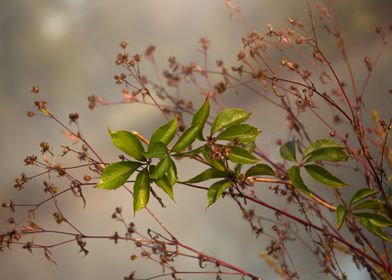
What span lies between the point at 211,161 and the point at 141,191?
12 centimetres

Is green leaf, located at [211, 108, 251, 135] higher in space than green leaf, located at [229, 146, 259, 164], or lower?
higher

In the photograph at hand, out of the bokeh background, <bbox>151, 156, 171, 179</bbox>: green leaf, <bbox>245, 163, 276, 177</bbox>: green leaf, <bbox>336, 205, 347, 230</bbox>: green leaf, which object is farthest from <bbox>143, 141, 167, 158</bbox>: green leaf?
the bokeh background

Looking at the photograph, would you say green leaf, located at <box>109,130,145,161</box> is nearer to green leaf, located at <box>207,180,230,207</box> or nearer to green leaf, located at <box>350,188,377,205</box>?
green leaf, located at <box>207,180,230,207</box>

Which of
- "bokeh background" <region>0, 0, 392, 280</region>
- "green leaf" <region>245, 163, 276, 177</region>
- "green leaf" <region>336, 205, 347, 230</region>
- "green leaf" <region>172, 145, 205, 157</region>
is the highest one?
"bokeh background" <region>0, 0, 392, 280</region>

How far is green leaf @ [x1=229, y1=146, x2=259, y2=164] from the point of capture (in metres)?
0.65

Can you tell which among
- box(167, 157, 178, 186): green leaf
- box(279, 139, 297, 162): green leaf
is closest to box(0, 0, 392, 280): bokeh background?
box(279, 139, 297, 162): green leaf

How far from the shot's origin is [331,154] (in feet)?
2.24

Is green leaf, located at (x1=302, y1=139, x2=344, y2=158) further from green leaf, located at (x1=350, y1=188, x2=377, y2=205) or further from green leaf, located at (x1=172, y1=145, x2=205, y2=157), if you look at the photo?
green leaf, located at (x1=172, y1=145, x2=205, y2=157)

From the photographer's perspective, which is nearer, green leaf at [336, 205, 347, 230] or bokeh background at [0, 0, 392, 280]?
green leaf at [336, 205, 347, 230]

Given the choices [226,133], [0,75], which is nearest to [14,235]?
[226,133]

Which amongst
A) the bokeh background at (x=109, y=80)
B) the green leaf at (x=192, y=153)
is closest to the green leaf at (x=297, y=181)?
the green leaf at (x=192, y=153)

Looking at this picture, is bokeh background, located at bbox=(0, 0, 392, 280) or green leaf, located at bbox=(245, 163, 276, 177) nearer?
green leaf, located at bbox=(245, 163, 276, 177)

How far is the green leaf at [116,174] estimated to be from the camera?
25.0 inches

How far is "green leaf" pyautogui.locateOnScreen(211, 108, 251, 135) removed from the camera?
673 millimetres
